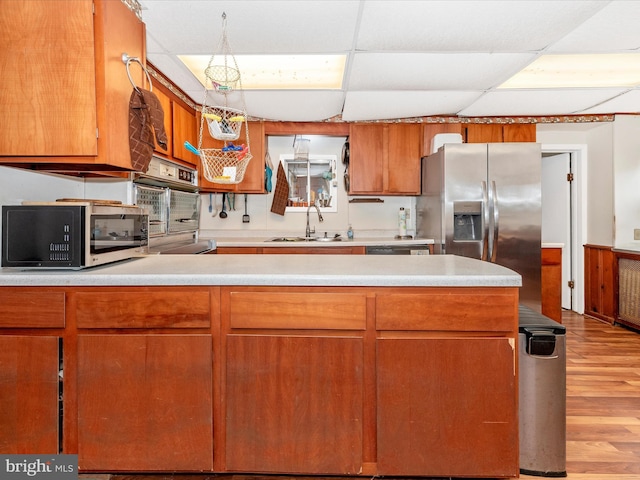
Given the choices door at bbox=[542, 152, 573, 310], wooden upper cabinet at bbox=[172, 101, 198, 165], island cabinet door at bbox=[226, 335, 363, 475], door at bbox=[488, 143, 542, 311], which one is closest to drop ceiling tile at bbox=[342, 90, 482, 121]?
door at bbox=[488, 143, 542, 311]

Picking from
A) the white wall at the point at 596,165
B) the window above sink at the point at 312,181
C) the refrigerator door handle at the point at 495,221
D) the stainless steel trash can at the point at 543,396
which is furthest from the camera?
the window above sink at the point at 312,181

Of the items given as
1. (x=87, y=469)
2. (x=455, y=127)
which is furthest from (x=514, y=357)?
(x=455, y=127)

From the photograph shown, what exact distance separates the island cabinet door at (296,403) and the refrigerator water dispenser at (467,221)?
7.58ft

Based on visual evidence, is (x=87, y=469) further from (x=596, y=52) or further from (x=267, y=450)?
(x=596, y=52)

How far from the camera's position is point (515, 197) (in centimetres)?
352

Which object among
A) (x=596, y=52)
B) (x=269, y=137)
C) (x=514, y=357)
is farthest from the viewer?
(x=269, y=137)

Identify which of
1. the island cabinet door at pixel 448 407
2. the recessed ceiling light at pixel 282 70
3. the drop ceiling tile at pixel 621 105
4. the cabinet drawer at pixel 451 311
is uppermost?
the recessed ceiling light at pixel 282 70

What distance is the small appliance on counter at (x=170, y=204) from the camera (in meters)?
2.72

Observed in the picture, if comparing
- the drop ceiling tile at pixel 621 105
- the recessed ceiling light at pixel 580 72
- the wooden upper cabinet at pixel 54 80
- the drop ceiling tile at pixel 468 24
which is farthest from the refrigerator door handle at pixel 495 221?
the wooden upper cabinet at pixel 54 80

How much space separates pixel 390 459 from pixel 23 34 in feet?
7.47

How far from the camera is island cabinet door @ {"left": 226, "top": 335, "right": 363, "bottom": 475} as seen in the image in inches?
61.8

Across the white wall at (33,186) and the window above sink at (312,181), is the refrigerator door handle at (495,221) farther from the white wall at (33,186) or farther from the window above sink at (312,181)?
the white wall at (33,186)

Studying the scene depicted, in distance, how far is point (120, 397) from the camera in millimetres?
1579

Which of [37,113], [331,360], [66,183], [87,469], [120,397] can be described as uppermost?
[37,113]
